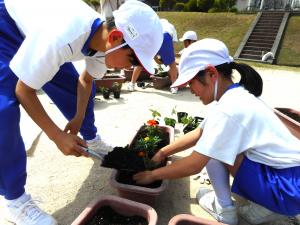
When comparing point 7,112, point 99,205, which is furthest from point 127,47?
point 99,205

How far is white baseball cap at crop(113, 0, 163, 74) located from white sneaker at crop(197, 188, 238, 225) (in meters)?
1.14

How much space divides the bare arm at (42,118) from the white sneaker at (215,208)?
104 centimetres

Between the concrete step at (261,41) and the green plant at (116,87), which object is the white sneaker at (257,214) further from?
the concrete step at (261,41)

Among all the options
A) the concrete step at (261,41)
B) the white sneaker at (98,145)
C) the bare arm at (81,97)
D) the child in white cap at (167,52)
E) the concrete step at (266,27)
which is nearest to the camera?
the bare arm at (81,97)

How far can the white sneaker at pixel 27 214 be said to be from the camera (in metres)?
2.01

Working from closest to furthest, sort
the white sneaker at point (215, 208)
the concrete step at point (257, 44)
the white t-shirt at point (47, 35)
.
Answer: the white t-shirt at point (47, 35)
the white sneaker at point (215, 208)
the concrete step at point (257, 44)

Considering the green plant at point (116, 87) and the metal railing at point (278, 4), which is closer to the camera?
the green plant at point (116, 87)

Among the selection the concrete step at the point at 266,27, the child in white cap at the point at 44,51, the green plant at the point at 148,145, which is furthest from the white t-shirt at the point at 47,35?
the concrete step at the point at 266,27

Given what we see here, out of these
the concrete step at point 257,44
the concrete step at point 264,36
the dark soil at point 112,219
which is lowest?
the concrete step at point 257,44

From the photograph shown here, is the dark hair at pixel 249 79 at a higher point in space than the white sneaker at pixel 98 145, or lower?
higher

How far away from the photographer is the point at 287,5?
2220 centimetres

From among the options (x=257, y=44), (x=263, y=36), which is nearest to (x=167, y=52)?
(x=257, y=44)

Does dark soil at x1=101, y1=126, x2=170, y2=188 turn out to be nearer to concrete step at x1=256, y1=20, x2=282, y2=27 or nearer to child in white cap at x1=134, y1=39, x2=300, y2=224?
child in white cap at x1=134, y1=39, x2=300, y2=224

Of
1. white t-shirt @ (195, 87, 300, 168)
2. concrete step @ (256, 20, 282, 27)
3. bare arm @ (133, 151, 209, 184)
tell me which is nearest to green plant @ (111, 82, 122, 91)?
bare arm @ (133, 151, 209, 184)
